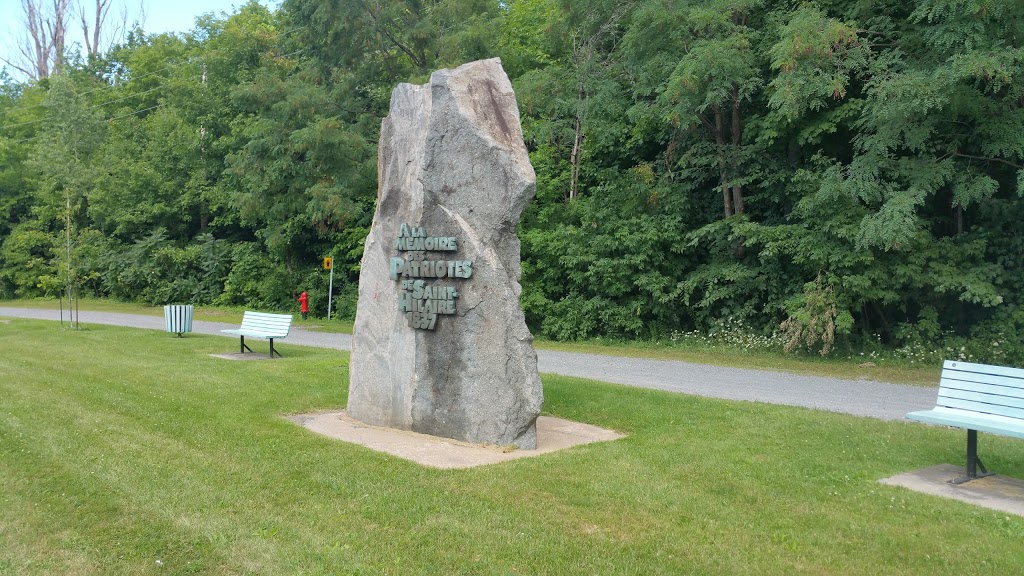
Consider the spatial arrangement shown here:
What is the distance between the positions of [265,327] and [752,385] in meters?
8.53

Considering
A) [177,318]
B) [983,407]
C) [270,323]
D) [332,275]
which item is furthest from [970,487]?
[332,275]

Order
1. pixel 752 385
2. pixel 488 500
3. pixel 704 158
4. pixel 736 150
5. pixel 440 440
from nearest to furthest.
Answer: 1. pixel 488 500
2. pixel 440 440
3. pixel 752 385
4. pixel 736 150
5. pixel 704 158

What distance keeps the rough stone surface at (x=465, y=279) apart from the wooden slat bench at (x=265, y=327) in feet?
20.9

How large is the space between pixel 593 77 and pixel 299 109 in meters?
8.40

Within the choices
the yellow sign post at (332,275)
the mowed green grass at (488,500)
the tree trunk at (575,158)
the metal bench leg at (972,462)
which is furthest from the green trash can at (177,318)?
the metal bench leg at (972,462)

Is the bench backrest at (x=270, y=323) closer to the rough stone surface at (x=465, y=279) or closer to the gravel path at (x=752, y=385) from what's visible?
the gravel path at (x=752, y=385)

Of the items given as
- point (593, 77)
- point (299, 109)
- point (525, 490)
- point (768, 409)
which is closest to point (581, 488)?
point (525, 490)

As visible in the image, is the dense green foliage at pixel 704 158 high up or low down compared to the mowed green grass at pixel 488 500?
up

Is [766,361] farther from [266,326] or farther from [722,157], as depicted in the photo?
[266,326]

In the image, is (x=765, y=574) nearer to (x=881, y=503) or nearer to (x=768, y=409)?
(x=881, y=503)

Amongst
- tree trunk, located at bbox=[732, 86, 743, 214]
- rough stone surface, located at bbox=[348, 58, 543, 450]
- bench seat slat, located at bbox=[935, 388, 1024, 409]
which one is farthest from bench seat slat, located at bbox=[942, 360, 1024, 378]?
tree trunk, located at bbox=[732, 86, 743, 214]

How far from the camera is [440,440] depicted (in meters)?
7.70

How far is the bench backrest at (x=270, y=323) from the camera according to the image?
14.2 metres

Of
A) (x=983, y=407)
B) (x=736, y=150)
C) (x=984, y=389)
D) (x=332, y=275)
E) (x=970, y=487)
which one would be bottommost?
(x=970, y=487)
